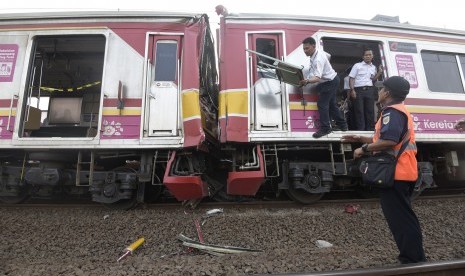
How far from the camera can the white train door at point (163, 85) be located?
15.2ft

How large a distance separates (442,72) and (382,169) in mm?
4423

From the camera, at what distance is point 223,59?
4809mm

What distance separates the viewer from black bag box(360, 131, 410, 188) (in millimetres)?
2512

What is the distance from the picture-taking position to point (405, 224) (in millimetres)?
2516

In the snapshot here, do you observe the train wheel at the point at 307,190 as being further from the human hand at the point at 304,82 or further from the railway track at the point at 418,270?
the railway track at the point at 418,270

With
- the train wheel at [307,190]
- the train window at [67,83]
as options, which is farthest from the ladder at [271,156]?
the train window at [67,83]

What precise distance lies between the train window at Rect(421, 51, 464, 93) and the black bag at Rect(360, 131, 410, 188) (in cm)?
381

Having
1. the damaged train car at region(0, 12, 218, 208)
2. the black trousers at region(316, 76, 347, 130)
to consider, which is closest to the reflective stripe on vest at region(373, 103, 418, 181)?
the black trousers at region(316, 76, 347, 130)

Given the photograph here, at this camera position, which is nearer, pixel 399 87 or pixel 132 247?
pixel 399 87

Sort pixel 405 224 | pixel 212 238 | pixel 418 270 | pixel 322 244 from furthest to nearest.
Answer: pixel 212 238
pixel 322 244
pixel 405 224
pixel 418 270

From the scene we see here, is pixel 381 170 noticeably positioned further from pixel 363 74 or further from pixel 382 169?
pixel 363 74

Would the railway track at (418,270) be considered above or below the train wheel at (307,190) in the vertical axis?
below

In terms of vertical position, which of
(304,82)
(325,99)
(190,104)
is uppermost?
(304,82)

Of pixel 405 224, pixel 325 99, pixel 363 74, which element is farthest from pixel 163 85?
pixel 405 224
